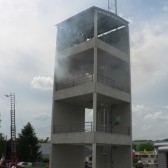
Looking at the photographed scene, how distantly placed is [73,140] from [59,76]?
18.5ft

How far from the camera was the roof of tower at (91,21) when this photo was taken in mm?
24250

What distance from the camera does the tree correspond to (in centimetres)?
6405

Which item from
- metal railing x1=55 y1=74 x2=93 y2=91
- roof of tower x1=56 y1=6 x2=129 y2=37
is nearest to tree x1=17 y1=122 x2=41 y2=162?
metal railing x1=55 y1=74 x2=93 y2=91

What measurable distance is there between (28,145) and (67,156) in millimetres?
40256

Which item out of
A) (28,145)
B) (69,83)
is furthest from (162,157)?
(28,145)

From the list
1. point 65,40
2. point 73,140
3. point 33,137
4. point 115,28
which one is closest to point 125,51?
point 115,28

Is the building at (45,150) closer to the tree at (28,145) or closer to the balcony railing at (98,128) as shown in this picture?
the tree at (28,145)

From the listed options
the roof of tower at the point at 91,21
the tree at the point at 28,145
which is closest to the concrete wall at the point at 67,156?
the roof of tower at the point at 91,21

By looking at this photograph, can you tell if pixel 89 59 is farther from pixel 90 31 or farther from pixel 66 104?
pixel 66 104

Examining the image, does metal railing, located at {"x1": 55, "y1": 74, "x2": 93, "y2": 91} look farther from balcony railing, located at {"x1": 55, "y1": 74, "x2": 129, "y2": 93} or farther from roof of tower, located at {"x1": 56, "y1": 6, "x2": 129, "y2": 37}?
roof of tower, located at {"x1": 56, "y1": 6, "x2": 129, "y2": 37}

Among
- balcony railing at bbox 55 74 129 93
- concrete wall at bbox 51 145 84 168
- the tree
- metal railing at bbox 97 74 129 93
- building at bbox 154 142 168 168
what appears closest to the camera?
building at bbox 154 142 168 168

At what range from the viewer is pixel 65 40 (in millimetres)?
27422

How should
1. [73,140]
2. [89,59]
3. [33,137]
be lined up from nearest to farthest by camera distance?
[73,140], [89,59], [33,137]

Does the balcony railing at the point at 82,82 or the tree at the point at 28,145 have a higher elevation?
the balcony railing at the point at 82,82
